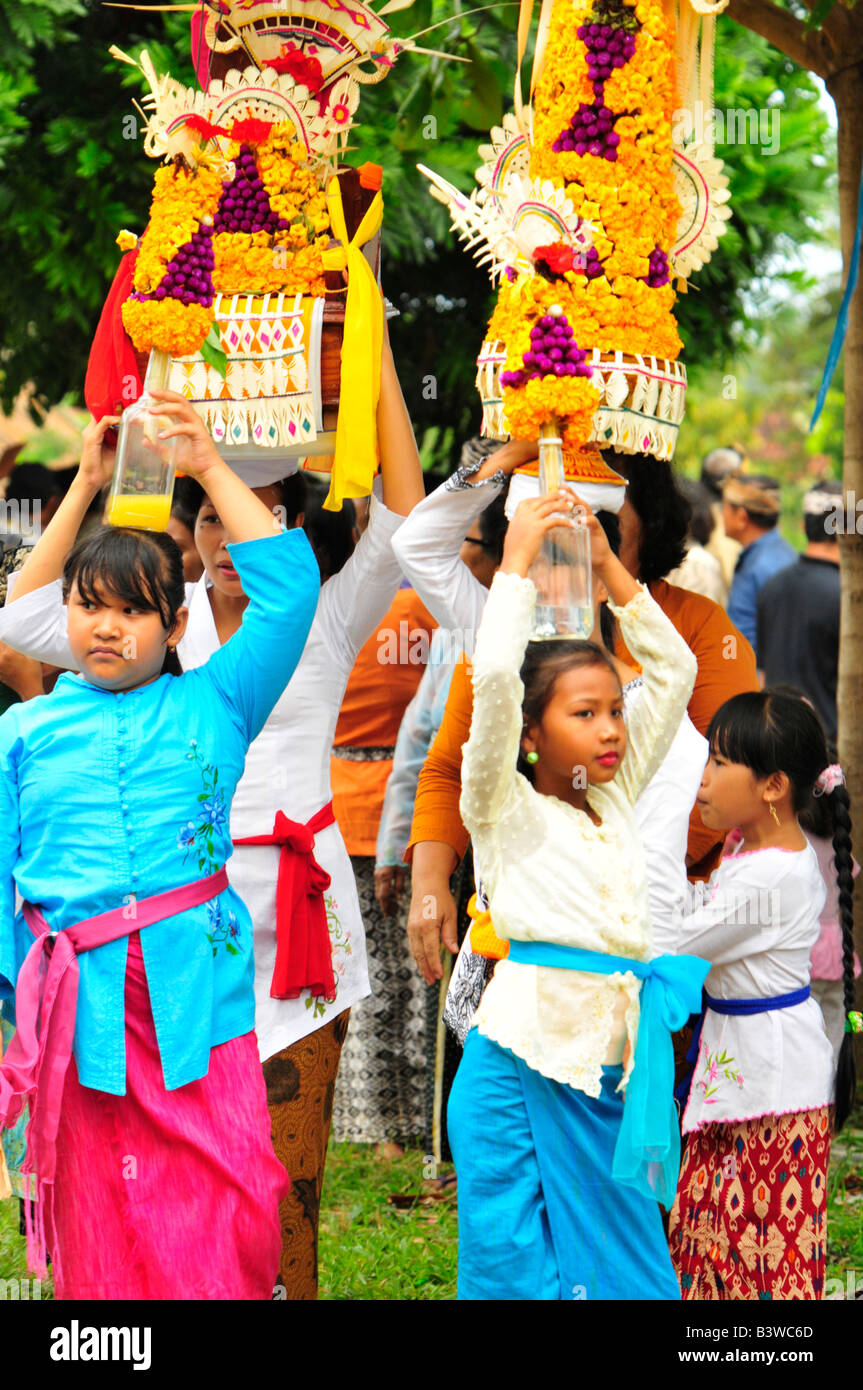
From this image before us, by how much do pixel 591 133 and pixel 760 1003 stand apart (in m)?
1.83

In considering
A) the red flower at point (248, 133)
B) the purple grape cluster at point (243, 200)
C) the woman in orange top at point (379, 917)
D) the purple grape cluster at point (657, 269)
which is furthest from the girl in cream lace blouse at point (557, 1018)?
the woman in orange top at point (379, 917)

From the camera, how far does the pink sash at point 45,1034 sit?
2.76 metres

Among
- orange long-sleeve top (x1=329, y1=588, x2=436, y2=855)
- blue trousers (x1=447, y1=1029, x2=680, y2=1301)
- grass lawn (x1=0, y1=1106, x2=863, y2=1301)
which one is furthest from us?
orange long-sleeve top (x1=329, y1=588, x2=436, y2=855)

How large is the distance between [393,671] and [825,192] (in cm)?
332

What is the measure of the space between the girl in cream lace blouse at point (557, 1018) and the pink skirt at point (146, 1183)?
39 cm

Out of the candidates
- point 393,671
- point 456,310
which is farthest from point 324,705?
point 456,310

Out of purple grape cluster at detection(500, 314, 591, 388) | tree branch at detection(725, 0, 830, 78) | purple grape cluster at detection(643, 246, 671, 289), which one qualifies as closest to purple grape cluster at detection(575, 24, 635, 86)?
purple grape cluster at detection(643, 246, 671, 289)

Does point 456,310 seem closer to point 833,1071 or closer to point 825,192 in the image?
point 825,192

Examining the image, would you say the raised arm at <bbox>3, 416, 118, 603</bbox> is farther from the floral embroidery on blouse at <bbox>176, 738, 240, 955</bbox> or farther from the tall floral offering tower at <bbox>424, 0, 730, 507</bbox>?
the tall floral offering tower at <bbox>424, 0, 730, 507</bbox>

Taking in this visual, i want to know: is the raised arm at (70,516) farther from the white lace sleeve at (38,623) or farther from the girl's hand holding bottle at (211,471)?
the girl's hand holding bottle at (211,471)

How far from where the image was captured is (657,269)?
3.07 metres

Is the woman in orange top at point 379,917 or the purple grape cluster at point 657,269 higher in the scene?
the purple grape cluster at point 657,269

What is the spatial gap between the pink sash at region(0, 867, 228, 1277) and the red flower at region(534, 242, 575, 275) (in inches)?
51.8

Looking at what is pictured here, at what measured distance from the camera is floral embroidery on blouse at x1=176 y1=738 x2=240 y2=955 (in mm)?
2887
